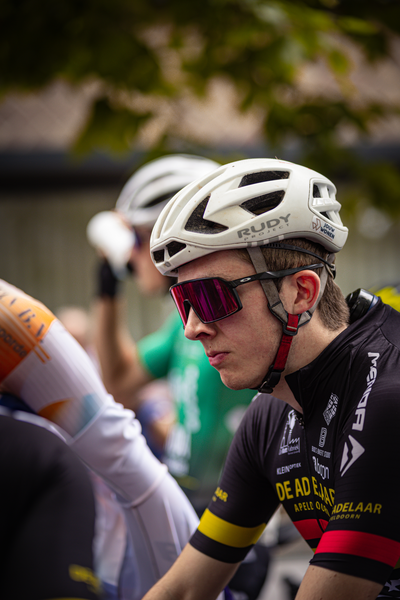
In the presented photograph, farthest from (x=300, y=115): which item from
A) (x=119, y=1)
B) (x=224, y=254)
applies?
(x=224, y=254)

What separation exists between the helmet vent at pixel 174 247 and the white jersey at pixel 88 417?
0.51 meters

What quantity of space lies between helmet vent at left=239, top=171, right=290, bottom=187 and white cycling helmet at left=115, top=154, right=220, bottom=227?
1.64 meters

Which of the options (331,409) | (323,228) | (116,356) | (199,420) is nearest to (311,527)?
(331,409)

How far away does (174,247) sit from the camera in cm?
170

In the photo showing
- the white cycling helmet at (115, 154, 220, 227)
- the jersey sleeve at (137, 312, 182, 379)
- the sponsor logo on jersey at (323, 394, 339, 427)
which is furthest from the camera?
the jersey sleeve at (137, 312, 182, 379)

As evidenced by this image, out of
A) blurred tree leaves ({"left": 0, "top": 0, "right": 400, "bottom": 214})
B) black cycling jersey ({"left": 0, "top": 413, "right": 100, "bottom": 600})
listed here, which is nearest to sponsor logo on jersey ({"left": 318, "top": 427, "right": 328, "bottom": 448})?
black cycling jersey ({"left": 0, "top": 413, "right": 100, "bottom": 600})

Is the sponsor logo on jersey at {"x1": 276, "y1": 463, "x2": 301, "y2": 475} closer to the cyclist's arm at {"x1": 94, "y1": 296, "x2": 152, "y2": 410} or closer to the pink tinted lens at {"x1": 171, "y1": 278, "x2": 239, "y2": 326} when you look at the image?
the pink tinted lens at {"x1": 171, "y1": 278, "x2": 239, "y2": 326}

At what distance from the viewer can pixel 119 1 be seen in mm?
3199

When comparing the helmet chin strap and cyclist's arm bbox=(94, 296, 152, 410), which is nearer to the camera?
the helmet chin strap

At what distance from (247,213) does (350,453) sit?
2.47ft

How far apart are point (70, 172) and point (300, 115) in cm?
456

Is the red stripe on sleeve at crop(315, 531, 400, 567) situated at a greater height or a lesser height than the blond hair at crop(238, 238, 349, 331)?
lesser

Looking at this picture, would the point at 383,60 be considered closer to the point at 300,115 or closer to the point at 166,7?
the point at 300,115

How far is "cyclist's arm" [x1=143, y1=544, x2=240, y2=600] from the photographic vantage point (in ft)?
5.91
